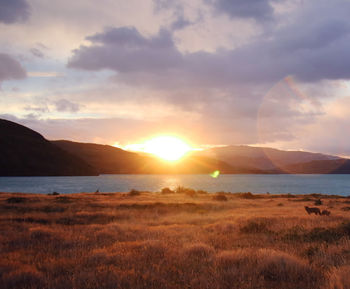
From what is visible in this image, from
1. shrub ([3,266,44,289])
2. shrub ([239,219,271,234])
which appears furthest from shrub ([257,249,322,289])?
shrub ([239,219,271,234])

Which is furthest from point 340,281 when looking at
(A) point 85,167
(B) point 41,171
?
(A) point 85,167

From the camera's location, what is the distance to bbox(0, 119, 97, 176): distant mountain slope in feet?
479

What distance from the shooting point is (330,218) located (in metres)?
16.1

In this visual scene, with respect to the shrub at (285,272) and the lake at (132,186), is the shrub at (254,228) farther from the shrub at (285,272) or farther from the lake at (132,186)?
the lake at (132,186)

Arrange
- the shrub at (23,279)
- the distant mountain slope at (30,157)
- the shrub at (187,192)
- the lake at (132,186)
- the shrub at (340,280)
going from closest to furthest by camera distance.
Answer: the shrub at (340,280), the shrub at (23,279), the shrub at (187,192), the lake at (132,186), the distant mountain slope at (30,157)

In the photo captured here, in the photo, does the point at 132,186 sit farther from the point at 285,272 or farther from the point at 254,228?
the point at 285,272

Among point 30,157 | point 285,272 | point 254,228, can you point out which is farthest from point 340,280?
point 30,157

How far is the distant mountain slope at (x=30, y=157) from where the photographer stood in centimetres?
14612

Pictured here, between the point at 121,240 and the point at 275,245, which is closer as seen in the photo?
the point at 275,245

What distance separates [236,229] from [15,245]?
878 centimetres

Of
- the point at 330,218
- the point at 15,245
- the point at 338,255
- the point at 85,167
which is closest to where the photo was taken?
the point at 338,255

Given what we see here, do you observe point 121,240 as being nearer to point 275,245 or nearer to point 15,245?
point 15,245

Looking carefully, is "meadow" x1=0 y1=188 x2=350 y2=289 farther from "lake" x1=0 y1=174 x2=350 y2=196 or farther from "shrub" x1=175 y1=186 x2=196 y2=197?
"lake" x1=0 y1=174 x2=350 y2=196

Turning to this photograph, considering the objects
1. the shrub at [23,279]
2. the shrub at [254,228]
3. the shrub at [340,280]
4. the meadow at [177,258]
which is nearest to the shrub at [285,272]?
the meadow at [177,258]
